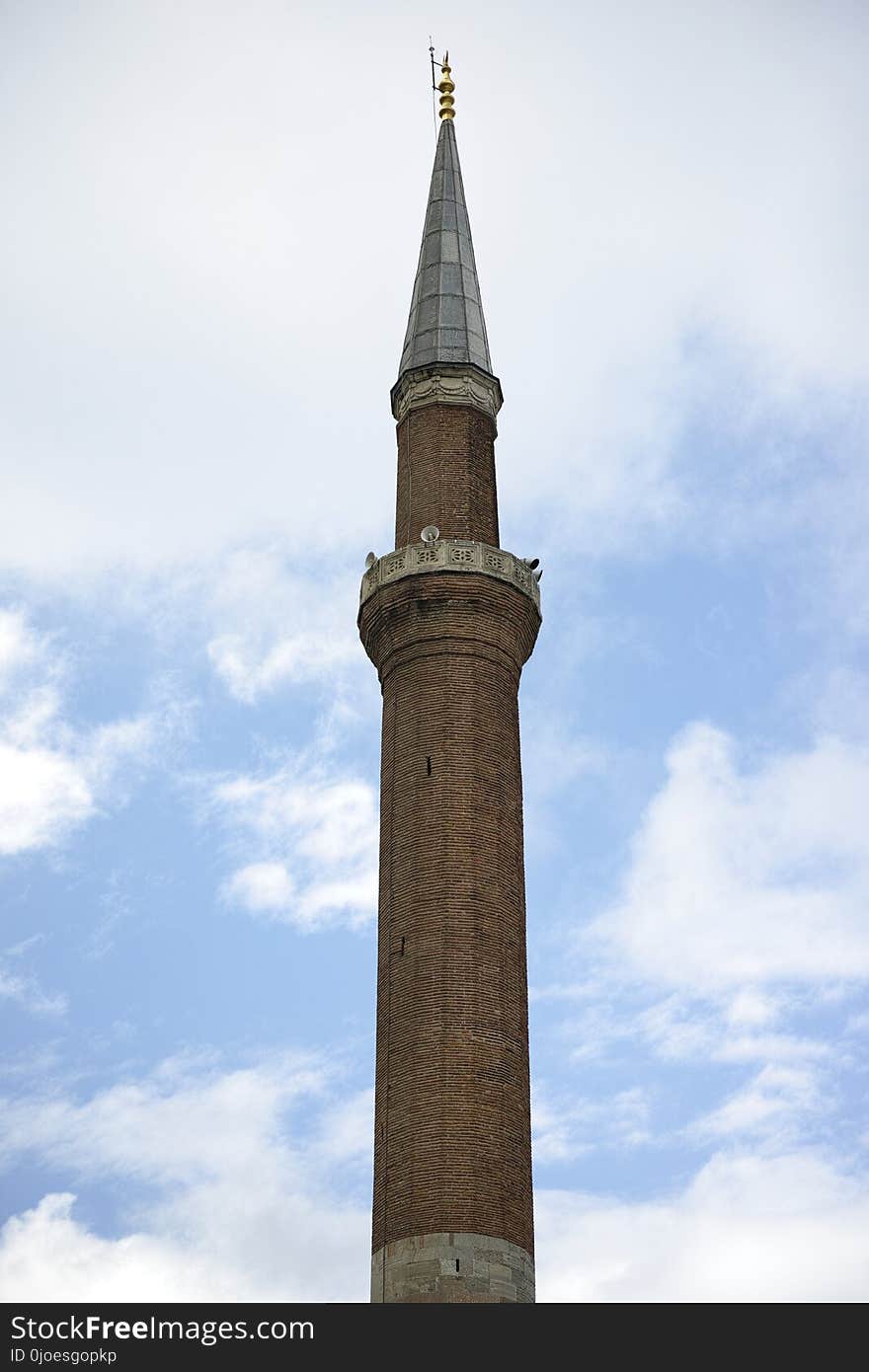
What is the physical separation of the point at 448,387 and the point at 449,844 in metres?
11.3

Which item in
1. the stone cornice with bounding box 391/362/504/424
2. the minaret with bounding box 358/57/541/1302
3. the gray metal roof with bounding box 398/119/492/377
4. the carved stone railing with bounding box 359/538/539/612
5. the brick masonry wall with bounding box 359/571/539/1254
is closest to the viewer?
the minaret with bounding box 358/57/541/1302

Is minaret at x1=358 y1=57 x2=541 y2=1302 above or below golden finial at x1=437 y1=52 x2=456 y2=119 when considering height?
below

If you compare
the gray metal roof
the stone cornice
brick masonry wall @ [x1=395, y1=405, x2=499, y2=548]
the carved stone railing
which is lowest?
the carved stone railing

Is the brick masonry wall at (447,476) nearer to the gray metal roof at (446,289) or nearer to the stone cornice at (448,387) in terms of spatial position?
the stone cornice at (448,387)

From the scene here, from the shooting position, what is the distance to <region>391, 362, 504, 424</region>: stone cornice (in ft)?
134

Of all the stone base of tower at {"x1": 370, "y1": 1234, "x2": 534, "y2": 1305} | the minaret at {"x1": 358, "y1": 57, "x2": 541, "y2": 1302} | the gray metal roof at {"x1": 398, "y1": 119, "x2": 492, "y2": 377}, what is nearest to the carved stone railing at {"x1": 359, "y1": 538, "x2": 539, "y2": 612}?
the minaret at {"x1": 358, "y1": 57, "x2": 541, "y2": 1302}

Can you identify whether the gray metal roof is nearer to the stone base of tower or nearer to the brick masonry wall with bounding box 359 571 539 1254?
the brick masonry wall with bounding box 359 571 539 1254

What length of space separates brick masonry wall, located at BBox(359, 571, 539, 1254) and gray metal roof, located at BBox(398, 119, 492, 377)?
4.91 metres

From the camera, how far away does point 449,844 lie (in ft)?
115

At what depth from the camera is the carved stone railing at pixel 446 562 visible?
37938 millimetres

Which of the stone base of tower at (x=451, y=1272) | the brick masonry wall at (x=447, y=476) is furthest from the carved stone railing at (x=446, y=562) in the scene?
the stone base of tower at (x=451, y=1272)

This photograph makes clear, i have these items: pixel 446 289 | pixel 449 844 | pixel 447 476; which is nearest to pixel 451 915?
pixel 449 844
